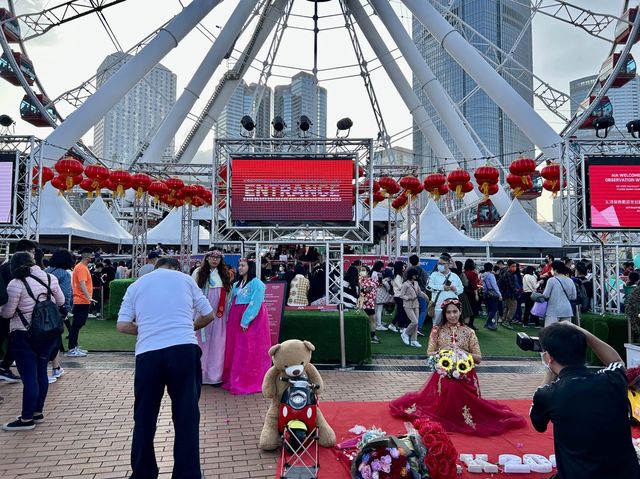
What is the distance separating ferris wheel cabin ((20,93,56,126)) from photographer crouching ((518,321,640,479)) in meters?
23.9

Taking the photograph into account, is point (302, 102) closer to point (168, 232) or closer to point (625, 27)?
point (168, 232)

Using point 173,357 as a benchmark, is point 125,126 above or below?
above

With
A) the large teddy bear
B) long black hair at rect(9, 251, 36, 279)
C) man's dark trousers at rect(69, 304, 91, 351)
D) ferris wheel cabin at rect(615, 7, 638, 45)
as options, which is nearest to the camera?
the large teddy bear

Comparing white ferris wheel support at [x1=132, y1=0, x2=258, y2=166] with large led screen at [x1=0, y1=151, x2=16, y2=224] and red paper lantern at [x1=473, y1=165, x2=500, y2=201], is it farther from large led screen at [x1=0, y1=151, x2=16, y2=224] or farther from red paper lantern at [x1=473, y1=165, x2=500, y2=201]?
red paper lantern at [x1=473, y1=165, x2=500, y2=201]

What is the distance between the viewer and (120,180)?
43.2 ft

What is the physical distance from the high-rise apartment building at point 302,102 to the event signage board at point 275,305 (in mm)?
18294

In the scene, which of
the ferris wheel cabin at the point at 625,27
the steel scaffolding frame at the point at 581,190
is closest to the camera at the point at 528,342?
the steel scaffolding frame at the point at 581,190

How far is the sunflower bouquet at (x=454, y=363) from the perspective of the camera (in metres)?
4.81

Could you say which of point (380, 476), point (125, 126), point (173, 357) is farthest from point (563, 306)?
point (125, 126)

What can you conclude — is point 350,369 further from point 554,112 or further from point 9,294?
point 554,112

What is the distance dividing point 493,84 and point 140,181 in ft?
47.8

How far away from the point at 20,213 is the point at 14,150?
116 centimetres

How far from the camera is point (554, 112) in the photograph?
62.8 feet

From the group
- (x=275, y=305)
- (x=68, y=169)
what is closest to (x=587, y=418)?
(x=275, y=305)
